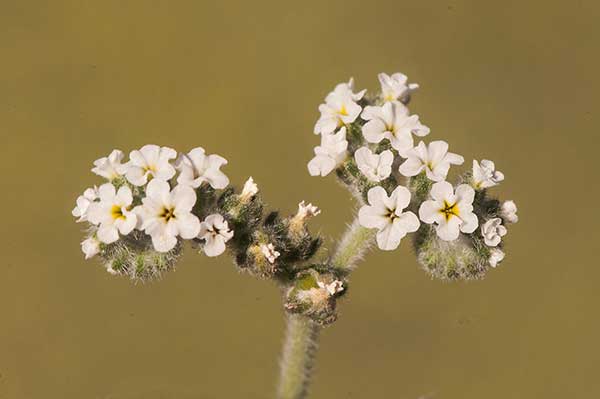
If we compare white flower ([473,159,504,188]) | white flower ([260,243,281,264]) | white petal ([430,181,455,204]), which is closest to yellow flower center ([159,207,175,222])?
white flower ([260,243,281,264])

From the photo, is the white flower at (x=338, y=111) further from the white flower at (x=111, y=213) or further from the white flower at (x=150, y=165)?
the white flower at (x=111, y=213)

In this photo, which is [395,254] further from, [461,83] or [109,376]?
[109,376]

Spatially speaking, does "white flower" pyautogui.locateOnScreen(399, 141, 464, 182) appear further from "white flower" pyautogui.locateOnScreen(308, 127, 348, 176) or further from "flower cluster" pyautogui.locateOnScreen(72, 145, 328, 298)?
"flower cluster" pyautogui.locateOnScreen(72, 145, 328, 298)

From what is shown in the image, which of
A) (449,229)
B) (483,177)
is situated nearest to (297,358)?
(449,229)

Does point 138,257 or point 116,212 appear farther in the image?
point 138,257

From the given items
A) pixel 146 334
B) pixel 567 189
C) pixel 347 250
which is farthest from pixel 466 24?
pixel 347 250

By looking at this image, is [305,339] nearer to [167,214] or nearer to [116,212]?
[167,214]

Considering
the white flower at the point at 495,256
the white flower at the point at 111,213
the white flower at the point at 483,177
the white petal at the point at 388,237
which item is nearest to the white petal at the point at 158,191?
the white flower at the point at 111,213
